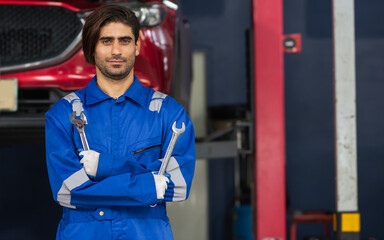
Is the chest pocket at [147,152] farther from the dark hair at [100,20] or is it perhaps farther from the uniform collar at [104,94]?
the dark hair at [100,20]

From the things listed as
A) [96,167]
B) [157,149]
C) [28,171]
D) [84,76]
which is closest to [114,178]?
[96,167]

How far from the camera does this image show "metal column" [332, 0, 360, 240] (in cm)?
222

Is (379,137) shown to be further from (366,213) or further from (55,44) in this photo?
(55,44)

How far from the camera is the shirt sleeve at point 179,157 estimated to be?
139cm

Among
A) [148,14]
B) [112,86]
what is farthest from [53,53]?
[112,86]

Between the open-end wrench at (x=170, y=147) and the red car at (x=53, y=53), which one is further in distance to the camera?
the red car at (x=53, y=53)

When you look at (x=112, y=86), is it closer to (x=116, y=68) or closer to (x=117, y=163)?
(x=116, y=68)

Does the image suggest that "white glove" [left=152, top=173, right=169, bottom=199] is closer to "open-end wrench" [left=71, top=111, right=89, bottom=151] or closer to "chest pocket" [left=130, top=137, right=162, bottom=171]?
"chest pocket" [left=130, top=137, right=162, bottom=171]

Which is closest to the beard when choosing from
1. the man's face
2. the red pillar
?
the man's face

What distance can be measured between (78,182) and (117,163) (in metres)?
0.12

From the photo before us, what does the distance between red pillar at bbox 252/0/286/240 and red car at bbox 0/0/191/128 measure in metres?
0.44

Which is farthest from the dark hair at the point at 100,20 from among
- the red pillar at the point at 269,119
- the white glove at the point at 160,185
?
the red pillar at the point at 269,119

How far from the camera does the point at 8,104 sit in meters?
1.95

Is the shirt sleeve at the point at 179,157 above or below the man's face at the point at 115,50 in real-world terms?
below
